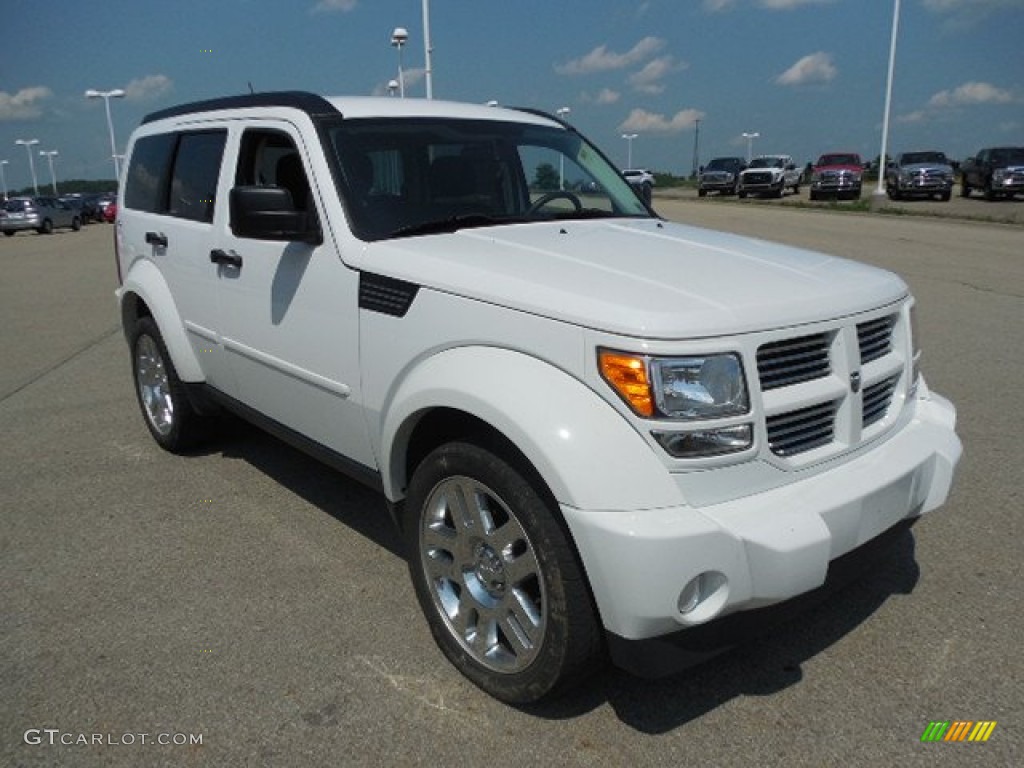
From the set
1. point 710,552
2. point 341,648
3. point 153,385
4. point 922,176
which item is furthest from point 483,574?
point 922,176

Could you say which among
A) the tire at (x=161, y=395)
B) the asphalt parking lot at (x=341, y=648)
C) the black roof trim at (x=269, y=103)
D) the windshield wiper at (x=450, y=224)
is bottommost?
the asphalt parking lot at (x=341, y=648)

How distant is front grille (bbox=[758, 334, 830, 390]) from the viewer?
2354 mm

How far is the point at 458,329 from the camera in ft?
8.60

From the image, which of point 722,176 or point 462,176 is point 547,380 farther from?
point 722,176

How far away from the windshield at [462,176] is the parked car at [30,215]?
37.3 metres

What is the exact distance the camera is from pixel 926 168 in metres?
29.3

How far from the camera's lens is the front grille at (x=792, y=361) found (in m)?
A: 2.35

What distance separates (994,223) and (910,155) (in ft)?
38.5

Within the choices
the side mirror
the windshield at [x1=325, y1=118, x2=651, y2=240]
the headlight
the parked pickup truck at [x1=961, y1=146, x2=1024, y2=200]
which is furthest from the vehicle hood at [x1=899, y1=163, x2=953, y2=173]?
the headlight

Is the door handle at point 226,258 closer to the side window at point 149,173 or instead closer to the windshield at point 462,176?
the windshield at point 462,176

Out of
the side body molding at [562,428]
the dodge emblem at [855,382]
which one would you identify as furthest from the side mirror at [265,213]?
the dodge emblem at [855,382]

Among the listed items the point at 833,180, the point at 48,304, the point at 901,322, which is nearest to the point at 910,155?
the point at 833,180

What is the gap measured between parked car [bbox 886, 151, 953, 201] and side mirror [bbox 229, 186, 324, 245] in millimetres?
31019

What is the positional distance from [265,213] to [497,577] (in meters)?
1.61
